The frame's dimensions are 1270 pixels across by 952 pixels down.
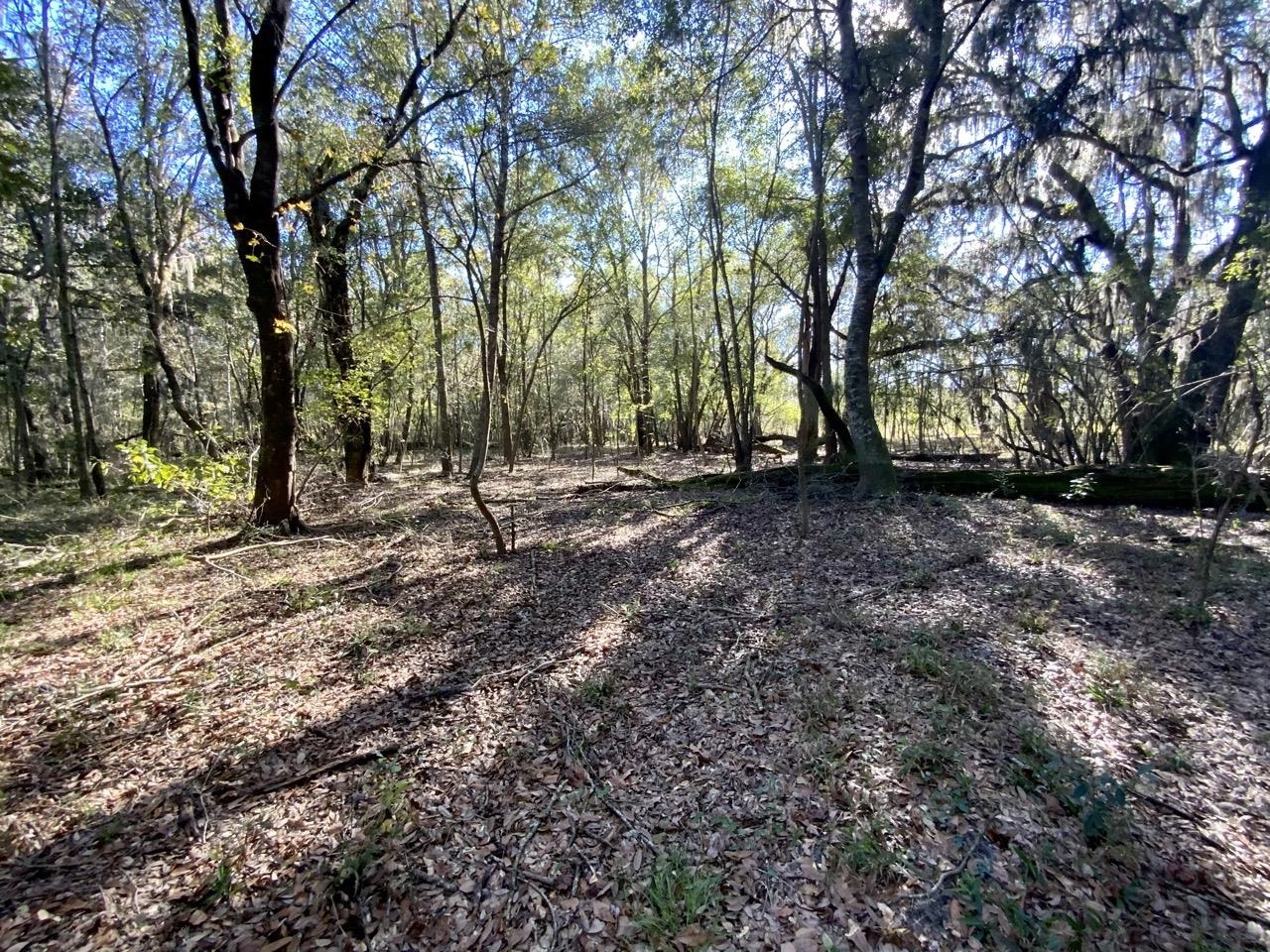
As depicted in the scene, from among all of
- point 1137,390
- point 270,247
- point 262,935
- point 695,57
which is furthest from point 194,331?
point 1137,390

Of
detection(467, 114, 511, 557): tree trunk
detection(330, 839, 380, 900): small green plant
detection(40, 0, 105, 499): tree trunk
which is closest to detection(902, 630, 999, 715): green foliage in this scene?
detection(330, 839, 380, 900): small green plant

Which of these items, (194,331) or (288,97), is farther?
(194,331)

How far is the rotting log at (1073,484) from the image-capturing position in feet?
21.5

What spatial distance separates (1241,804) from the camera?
7.40 feet

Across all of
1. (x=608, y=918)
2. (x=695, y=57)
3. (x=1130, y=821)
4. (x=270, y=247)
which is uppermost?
(x=695, y=57)

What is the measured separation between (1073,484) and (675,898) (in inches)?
278

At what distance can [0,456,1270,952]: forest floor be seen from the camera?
1.90 meters

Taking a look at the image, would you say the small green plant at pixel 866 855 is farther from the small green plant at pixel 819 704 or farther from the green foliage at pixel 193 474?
the green foliage at pixel 193 474

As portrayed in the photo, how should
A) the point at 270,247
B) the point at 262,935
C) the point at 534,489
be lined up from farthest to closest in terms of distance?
the point at 534,489
the point at 270,247
the point at 262,935

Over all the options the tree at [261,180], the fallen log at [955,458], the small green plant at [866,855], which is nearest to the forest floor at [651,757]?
the small green plant at [866,855]

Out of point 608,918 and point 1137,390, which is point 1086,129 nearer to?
point 1137,390

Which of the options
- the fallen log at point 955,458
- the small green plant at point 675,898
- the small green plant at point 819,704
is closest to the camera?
the small green plant at point 675,898

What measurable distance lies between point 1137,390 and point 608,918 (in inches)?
373

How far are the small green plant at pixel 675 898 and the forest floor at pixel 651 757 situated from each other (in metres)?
0.01
